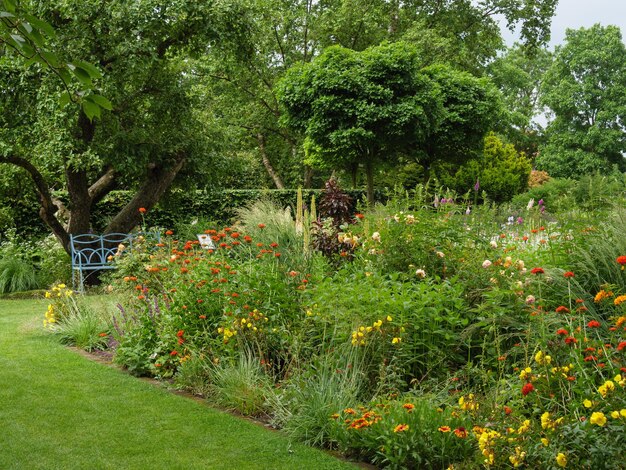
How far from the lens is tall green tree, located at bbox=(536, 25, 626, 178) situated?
34.5 metres

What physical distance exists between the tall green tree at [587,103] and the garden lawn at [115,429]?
32772mm

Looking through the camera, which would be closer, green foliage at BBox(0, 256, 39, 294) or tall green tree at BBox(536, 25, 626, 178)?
green foliage at BBox(0, 256, 39, 294)

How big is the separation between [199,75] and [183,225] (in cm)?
980

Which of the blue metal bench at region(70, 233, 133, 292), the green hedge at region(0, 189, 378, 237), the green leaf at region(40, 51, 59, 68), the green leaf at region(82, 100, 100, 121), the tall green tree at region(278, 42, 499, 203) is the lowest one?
the blue metal bench at region(70, 233, 133, 292)

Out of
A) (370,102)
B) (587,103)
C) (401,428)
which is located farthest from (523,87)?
(401,428)

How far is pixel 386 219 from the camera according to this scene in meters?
5.74

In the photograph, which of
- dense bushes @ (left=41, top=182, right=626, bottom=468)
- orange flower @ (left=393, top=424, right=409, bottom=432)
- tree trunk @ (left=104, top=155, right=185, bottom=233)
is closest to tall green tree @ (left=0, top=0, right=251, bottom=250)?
tree trunk @ (left=104, top=155, right=185, bottom=233)

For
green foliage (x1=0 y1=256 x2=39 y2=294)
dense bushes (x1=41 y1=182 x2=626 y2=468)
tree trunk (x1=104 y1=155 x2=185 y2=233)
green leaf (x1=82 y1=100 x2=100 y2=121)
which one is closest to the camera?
green leaf (x1=82 y1=100 x2=100 y2=121)

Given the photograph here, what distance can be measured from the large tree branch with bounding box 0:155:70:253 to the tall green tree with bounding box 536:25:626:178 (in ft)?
95.0

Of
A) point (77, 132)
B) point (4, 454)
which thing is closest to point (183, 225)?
point (77, 132)

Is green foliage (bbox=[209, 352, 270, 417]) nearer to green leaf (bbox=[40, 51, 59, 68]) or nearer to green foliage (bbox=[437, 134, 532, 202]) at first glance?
green leaf (bbox=[40, 51, 59, 68])

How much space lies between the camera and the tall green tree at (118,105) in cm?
941

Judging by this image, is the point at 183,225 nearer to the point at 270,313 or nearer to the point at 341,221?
the point at 341,221

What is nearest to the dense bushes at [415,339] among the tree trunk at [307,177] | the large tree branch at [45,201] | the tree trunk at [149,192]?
the large tree branch at [45,201]
